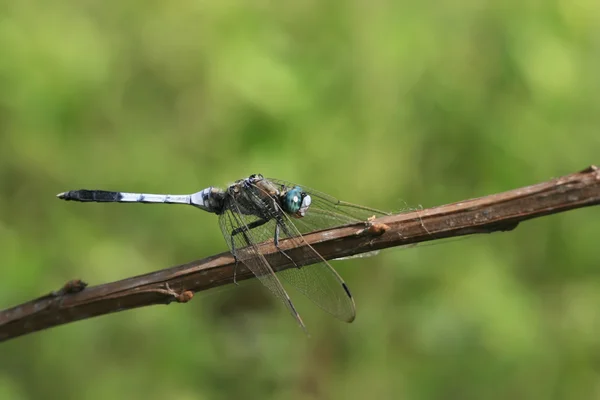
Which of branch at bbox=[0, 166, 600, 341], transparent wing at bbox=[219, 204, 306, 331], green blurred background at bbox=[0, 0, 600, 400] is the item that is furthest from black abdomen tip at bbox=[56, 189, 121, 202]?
branch at bbox=[0, 166, 600, 341]

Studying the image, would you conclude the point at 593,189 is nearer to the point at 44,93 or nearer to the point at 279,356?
the point at 279,356

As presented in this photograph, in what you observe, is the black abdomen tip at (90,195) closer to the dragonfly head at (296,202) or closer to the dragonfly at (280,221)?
the dragonfly at (280,221)

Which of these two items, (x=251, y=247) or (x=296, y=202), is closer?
(x=251, y=247)

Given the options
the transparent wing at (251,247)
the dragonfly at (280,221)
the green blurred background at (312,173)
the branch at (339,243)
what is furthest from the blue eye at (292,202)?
the green blurred background at (312,173)

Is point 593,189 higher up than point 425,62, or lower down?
lower down

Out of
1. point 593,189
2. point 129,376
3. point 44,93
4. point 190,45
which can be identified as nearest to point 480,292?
point 593,189

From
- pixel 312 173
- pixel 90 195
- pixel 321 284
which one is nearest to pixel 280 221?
pixel 321 284

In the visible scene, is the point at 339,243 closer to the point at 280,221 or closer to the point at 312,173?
the point at 280,221
